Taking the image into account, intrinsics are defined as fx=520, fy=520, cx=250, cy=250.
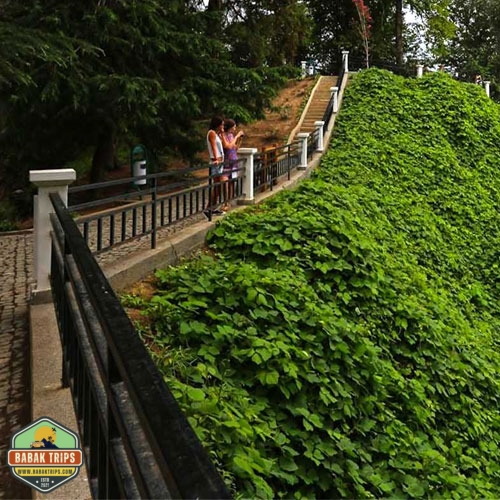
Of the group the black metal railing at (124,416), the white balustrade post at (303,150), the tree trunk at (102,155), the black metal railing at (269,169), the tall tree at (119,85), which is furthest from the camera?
the tree trunk at (102,155)

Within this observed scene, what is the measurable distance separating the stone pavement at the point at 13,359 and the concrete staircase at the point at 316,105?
13718mm

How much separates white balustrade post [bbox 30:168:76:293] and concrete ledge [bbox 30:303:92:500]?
0.53m

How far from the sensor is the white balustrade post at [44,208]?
4.94 meters

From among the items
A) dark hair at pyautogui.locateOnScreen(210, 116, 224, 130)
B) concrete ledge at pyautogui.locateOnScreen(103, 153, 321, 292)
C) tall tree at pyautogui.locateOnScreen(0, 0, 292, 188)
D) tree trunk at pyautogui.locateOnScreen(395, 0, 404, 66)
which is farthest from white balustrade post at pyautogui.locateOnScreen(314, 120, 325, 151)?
tree trunk at pyautogui.locateOnScreen(395, 0, 404, 66)

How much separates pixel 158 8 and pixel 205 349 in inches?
399

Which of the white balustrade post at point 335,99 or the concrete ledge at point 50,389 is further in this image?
the white balustrade post at point 335,99

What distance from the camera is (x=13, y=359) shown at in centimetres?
432

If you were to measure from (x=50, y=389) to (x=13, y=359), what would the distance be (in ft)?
3.79

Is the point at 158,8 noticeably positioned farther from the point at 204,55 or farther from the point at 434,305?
the point at 434,305

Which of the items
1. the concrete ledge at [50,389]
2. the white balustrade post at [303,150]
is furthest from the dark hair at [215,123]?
the white balustrade post at [303,150]

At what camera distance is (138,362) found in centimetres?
149

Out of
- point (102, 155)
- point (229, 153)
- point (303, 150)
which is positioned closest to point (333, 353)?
point (229, 153)

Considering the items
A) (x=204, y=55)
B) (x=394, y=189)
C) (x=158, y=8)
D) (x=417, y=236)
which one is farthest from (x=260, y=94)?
(x=417, y=236)

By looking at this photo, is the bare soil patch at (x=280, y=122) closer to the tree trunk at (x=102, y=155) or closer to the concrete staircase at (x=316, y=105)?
the concrete staircase at (x=316, y=105)
